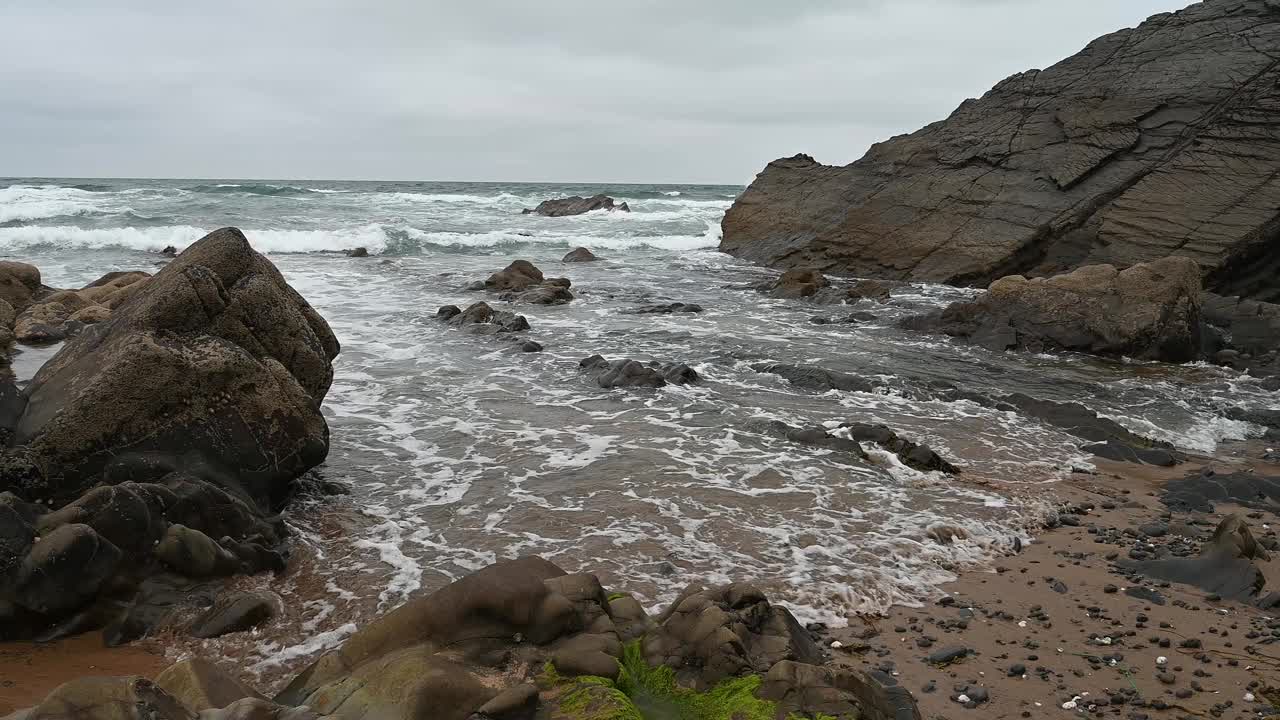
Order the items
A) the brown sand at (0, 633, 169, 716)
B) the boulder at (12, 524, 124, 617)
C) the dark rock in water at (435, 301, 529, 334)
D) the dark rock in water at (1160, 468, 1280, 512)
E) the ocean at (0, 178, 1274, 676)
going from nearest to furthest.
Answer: the brown sand at (0, 633, 169, 716) → the boulder at (12, 524, 124, 617) → the ocean at (0, 178, 1274, 676) → the dark rock in water at (1160, 468, 1280, 512) → the dark rock in water at (435, 301, 529, 334)

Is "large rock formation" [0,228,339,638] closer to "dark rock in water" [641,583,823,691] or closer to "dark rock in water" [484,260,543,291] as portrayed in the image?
"dark rock in water" [641,583,823,691]

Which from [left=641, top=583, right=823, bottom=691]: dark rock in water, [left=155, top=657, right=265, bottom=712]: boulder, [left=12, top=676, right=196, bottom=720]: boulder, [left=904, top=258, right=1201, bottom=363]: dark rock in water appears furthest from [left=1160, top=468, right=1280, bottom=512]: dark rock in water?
[left=12, top=676, right=196, bottom=720]: boulder

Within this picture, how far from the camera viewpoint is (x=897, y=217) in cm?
2505

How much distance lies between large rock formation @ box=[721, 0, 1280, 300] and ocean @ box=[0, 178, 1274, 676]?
3.43 m

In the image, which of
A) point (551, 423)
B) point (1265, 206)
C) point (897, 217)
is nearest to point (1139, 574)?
point (551, 423)

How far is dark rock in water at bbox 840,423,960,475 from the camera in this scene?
27.7ft

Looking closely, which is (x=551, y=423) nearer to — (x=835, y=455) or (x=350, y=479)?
(x=350, y=479)

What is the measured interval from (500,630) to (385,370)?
9054 mm

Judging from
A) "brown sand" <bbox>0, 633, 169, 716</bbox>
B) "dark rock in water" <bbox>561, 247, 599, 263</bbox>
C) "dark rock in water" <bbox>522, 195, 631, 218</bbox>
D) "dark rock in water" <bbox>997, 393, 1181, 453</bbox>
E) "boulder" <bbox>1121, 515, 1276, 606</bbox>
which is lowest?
"brown sand" <bbox>0, 633, 169, 716</bbox>

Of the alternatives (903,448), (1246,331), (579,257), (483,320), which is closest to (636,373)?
(903,448)

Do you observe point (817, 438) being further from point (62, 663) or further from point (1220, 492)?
point (62, 663)

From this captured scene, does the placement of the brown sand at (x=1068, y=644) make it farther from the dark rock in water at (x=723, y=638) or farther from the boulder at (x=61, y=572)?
the boulder at (x=61, y=572)

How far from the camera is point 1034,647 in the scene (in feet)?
16.9

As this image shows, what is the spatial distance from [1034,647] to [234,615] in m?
4.99
